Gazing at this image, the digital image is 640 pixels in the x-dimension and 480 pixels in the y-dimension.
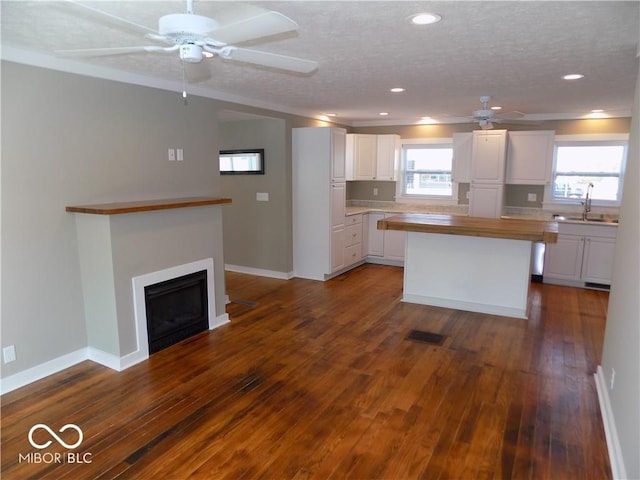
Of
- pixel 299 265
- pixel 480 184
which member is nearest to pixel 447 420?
pixel 299 265

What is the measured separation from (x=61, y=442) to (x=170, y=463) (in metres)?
0.74

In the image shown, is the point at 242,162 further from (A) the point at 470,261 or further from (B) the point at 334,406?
(B) the point at 334,406

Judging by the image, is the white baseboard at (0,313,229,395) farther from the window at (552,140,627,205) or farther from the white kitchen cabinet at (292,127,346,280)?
the window at (552,140,627,205)

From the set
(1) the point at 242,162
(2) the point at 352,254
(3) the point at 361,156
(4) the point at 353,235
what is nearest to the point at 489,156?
(3) the point at 361,156

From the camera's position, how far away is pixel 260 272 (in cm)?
623

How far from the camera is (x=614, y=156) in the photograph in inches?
230

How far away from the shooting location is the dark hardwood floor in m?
2.28

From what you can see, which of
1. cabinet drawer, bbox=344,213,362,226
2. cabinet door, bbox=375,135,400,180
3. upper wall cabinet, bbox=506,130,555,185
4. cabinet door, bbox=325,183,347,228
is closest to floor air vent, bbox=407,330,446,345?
cabinet door, bbox=325,183,347,228

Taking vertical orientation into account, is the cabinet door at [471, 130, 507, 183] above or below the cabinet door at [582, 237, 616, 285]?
above

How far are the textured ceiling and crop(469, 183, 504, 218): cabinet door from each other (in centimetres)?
157

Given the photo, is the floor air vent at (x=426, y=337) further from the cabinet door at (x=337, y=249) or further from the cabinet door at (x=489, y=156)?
the cabinet door at (x=489, y=156)

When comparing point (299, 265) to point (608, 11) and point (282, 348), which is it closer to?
point (282, 348)

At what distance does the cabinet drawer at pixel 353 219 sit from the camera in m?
6.32

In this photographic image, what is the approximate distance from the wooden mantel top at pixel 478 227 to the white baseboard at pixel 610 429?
136 cm
